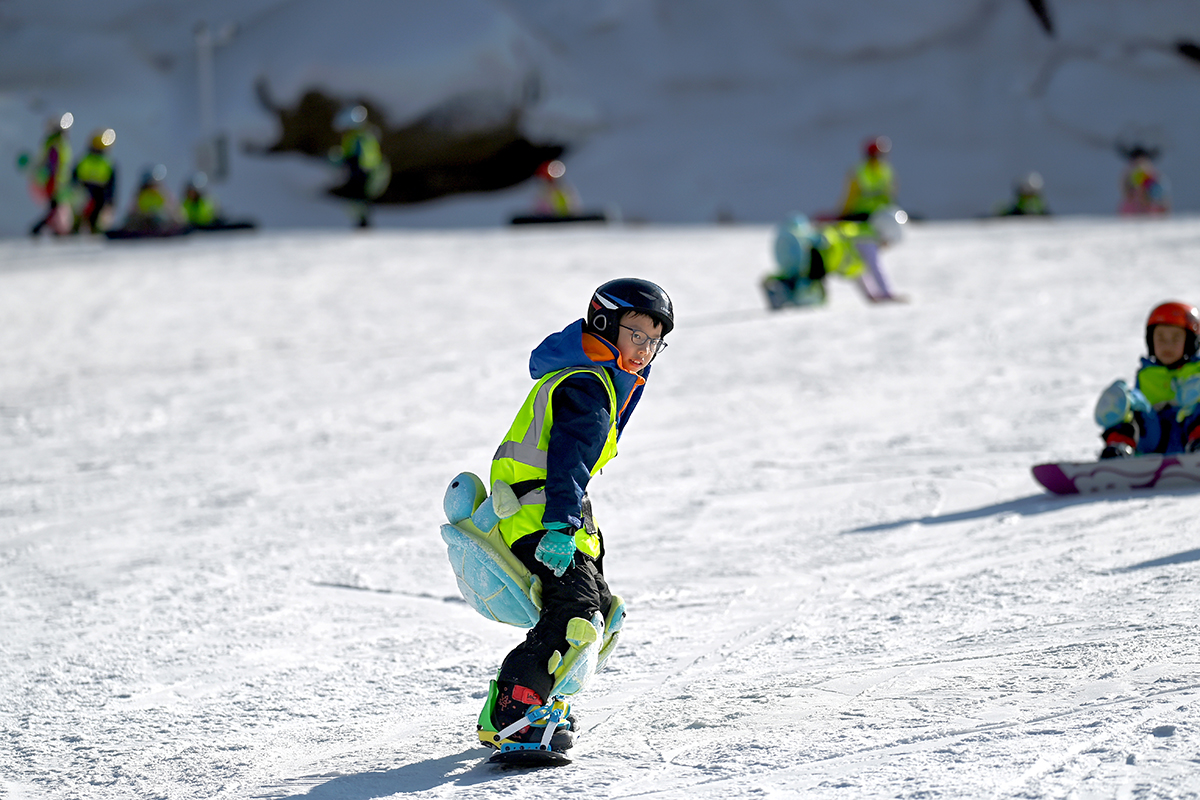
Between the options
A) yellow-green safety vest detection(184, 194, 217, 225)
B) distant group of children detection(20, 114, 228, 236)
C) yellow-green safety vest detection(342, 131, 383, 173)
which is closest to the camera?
yellow-green safety vest detection(342, 131, 383, 173)

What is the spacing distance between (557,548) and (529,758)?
51cm

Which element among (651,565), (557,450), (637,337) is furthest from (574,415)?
(651,565)

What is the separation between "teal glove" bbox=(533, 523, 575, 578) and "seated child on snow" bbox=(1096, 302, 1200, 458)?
3.53 m

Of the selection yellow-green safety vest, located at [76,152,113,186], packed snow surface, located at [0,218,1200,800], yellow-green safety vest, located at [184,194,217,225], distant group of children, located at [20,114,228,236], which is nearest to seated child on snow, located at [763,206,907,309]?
packed snow surface, located at [0,218,1200,800]

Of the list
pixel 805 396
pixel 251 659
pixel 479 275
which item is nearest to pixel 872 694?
pixel 251 659

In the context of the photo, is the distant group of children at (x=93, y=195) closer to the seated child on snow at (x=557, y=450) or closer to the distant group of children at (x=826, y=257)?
the distant group of children at (x=826, y=257)

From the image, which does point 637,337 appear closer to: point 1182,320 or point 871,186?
point 1182,320

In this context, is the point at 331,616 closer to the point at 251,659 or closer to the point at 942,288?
the point at 251,659

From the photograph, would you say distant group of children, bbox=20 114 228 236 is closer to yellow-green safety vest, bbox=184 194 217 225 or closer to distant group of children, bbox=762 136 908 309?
yellow-green safety vest, bbox=184 194 217 225

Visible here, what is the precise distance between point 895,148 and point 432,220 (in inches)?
397

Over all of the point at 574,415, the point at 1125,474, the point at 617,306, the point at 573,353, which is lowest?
the point at 1125,474

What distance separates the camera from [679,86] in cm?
3045

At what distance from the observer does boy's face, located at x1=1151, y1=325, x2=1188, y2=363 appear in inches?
223

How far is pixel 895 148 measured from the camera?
97.1 feet
